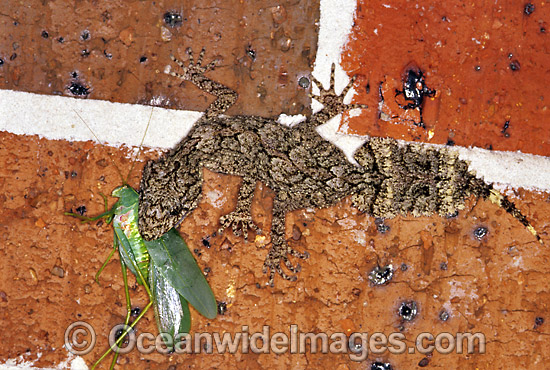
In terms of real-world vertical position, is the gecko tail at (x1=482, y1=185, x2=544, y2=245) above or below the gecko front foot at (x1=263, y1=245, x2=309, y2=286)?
above

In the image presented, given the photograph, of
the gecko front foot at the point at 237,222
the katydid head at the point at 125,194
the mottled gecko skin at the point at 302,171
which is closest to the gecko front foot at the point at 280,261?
the mottled gecko skin at the point at 302,171

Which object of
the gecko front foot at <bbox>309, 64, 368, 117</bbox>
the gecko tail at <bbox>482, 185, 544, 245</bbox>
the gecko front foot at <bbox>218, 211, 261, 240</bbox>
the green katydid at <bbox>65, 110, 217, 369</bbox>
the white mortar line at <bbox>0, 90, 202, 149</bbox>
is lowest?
the green katydid at <bbox>65, 110, 217, 369</bbox>

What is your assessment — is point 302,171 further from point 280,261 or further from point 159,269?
point 159,269

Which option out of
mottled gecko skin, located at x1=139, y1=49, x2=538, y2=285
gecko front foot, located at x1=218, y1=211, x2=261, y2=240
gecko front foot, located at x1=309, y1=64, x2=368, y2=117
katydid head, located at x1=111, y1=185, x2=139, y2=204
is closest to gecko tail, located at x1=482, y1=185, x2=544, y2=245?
mottled gecko skin, located at x1=139, y1=49, x2=538, y2=285

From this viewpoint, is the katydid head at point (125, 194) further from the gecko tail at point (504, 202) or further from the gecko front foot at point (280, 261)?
the gecko tail at point (504, 202)

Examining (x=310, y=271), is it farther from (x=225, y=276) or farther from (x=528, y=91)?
(x=528, y=91)

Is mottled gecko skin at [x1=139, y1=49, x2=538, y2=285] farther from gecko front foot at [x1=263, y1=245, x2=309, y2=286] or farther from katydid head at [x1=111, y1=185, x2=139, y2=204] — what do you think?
katydid head at [x1=111, y1=185, x2=139, y2=204]

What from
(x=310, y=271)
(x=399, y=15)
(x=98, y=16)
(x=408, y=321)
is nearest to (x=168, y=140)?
(x=98, y=16)

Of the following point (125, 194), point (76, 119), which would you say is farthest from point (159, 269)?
point (76, 119)
